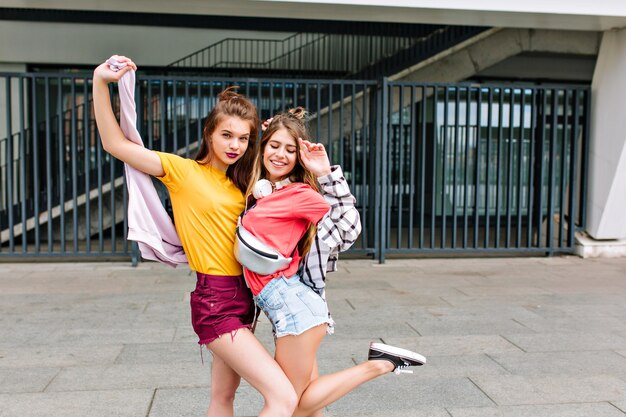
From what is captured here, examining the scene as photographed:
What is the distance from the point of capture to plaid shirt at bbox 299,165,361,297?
8.16 ft

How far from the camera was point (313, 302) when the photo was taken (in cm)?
244

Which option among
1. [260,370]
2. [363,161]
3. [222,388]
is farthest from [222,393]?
[363,161]

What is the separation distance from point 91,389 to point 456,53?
9330 millimetres

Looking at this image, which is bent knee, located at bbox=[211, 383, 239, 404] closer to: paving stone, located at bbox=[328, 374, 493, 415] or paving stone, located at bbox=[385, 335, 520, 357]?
paving stone, located at bbox=[328, 374, 493, 415]

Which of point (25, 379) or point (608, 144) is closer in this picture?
point (25, 379)

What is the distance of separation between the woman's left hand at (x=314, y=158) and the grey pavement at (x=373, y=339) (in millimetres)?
1647

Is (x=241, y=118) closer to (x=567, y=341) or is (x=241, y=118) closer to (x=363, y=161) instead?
(x=567, y=341)

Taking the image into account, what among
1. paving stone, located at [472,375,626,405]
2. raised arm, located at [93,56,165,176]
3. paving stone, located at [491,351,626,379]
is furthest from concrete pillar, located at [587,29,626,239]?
raised arm, located at [93,56,165,176]

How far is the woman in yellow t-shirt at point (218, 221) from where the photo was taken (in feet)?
7.87

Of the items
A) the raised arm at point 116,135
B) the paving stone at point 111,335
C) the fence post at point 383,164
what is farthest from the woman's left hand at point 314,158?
the fence post at point 383,164

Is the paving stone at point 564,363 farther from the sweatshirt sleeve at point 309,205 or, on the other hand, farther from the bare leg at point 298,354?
the sweatshirt sleeve at point 309,205

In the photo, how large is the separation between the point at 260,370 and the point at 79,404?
1.74 m

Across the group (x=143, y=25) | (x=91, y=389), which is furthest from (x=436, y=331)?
(x=143, y=25)

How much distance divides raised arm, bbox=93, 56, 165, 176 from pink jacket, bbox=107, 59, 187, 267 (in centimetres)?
5
